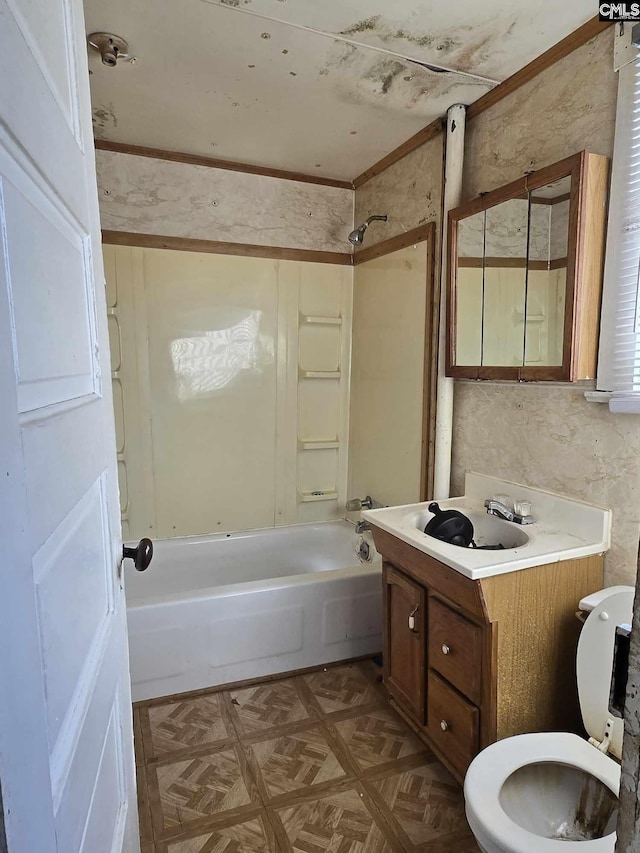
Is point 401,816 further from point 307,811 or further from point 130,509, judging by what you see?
point 130,509

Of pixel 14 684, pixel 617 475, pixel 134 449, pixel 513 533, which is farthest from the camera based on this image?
pixel 134 449

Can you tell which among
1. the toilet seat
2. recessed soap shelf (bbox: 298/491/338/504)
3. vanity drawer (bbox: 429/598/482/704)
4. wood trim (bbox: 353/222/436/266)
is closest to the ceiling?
wood trim (bbox: 353/222/436/266)

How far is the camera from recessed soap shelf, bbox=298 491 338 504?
3162 millimetres

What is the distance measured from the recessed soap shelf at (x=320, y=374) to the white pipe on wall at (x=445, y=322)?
0.97m

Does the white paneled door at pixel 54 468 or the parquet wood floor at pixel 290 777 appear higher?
the white paneled door at pixel 54 468

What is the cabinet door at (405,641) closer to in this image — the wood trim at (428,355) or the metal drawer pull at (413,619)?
the metal drawer pull at (413,619)

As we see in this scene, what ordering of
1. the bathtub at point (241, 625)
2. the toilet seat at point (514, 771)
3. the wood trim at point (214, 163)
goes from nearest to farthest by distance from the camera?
the toilet seat at point (514, 771)
the bathtub at point (241, 625)
the wood trim at point (214, 163)

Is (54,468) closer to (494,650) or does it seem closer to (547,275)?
(494,650)

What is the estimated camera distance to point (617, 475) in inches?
59.4

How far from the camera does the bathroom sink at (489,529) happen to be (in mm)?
1743

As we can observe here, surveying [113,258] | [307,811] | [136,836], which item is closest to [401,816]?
[307,811]

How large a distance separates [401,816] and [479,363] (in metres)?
1.60

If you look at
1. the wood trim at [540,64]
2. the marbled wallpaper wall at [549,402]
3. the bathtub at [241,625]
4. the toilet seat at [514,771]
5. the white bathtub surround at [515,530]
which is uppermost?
the wood trim at [540,64]

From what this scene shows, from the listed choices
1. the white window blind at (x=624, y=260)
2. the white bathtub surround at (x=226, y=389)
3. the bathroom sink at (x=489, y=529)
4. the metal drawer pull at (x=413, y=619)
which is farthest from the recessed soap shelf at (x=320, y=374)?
the white window blind at (x=624, y=260)
